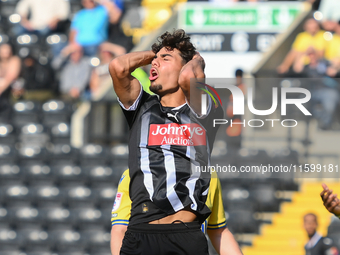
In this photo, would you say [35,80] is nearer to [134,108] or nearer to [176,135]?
[134,108]

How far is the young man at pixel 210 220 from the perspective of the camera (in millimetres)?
3268

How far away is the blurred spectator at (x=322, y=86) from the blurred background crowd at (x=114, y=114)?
17 mm

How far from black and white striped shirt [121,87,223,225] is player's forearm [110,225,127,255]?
0.59 ft

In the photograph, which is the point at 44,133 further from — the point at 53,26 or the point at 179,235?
the point at 179,235

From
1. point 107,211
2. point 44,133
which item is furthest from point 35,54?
point 107,211

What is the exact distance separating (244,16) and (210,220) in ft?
19.9

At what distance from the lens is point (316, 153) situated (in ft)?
22.1

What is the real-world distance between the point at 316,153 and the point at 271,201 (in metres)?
1.09

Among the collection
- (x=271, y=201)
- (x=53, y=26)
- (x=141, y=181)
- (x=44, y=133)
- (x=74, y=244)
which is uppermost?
(x=53, y=26)

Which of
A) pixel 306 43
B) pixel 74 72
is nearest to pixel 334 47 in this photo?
pixel 306 43

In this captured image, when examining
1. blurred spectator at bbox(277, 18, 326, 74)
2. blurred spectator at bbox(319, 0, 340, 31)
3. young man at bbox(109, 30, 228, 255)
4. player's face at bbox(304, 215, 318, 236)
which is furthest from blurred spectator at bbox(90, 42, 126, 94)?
young man at bbox(109, 30, 228, 255)

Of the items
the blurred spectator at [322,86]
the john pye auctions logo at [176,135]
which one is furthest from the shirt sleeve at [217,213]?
the blurred spectator at [322,86]

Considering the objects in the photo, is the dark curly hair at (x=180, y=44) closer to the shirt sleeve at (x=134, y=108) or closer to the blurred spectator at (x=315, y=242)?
the shirt sleeve at (x=134, y=108)

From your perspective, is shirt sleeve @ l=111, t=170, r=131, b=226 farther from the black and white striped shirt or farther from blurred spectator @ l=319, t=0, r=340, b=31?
blurred spectator @ l=319, t=0, r=340, b=31
